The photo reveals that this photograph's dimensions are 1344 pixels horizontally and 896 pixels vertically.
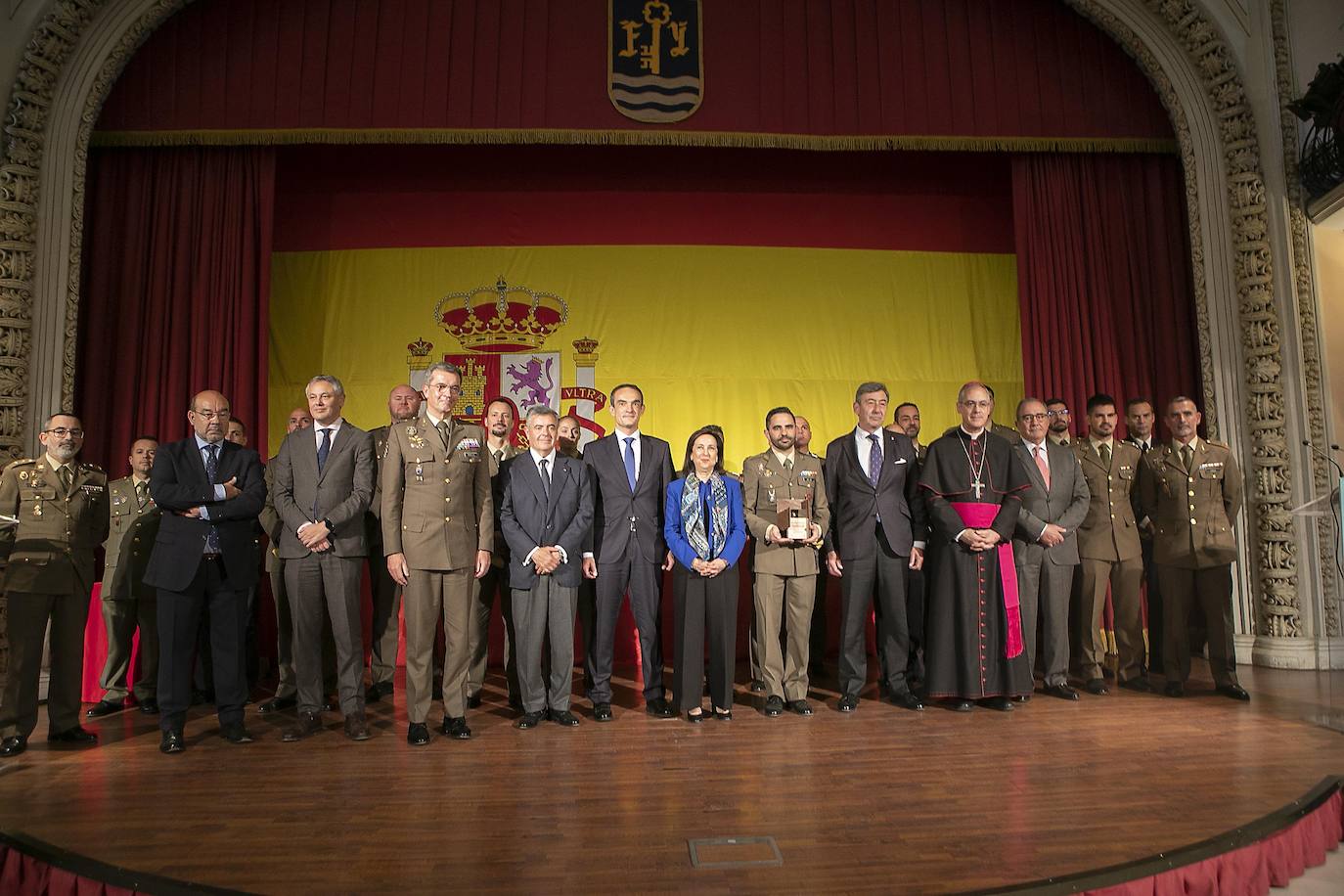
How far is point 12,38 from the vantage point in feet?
19.7

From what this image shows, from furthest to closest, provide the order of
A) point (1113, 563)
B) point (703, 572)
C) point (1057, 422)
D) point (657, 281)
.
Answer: point (657, 281), point (1057, 422), point (1113, 563), point (703, 572)

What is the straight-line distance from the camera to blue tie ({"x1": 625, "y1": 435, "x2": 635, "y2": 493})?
→ 189 inches

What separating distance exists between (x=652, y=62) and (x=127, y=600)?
15.9 ft

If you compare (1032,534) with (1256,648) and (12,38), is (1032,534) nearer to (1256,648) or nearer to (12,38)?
(1256,648)

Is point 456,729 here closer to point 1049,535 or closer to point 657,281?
point 1049,535

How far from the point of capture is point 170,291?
6.59m

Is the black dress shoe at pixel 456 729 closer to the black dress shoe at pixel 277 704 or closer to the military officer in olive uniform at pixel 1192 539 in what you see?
the black dress shoe at pixel 277 704

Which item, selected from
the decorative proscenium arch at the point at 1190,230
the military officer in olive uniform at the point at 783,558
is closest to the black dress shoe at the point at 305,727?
the military officer in olive uniform at the point at 783,558

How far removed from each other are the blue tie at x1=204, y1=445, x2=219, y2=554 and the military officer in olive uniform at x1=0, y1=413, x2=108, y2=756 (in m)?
0.66

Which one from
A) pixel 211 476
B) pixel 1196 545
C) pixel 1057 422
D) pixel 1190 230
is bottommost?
pixel 1196 545

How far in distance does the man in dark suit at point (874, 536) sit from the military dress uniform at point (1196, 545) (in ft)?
4.82

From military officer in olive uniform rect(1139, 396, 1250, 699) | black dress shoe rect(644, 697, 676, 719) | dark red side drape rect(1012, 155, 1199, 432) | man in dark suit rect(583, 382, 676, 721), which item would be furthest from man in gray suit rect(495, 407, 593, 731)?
dark red side drape rect(1012, 155, 1199, 432)

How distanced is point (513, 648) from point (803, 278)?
4.16m

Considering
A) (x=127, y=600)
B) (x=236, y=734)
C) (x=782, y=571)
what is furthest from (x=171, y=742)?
(x=782, y=571)
